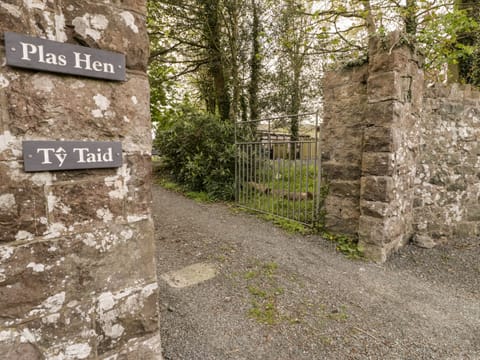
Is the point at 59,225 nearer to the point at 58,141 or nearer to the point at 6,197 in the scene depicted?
the point at 6,197

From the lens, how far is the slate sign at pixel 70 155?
1.05m

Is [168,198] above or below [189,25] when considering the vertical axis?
below

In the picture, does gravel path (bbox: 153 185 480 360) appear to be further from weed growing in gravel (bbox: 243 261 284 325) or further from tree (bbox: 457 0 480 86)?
tree (bbox: 457 0 480 86)

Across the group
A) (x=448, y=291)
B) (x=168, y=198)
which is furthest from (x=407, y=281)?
(x=168, y=198)

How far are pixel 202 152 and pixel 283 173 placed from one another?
9.14ft

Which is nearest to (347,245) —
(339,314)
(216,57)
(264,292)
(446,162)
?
(339,314)

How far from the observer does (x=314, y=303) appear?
2.29 m

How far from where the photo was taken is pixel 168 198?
640 centimetres

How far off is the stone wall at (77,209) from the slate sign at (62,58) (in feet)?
0.10

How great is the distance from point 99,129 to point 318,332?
6.52 ft

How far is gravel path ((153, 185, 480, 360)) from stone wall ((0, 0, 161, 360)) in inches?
26.8

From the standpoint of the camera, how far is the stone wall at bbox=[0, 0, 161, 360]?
103cm

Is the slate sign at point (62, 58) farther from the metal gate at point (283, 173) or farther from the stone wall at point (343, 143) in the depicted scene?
the metal gate at point (283, 173)

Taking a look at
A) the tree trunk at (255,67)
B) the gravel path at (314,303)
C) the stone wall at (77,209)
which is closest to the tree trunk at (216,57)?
the tree trunk at (255,67)
